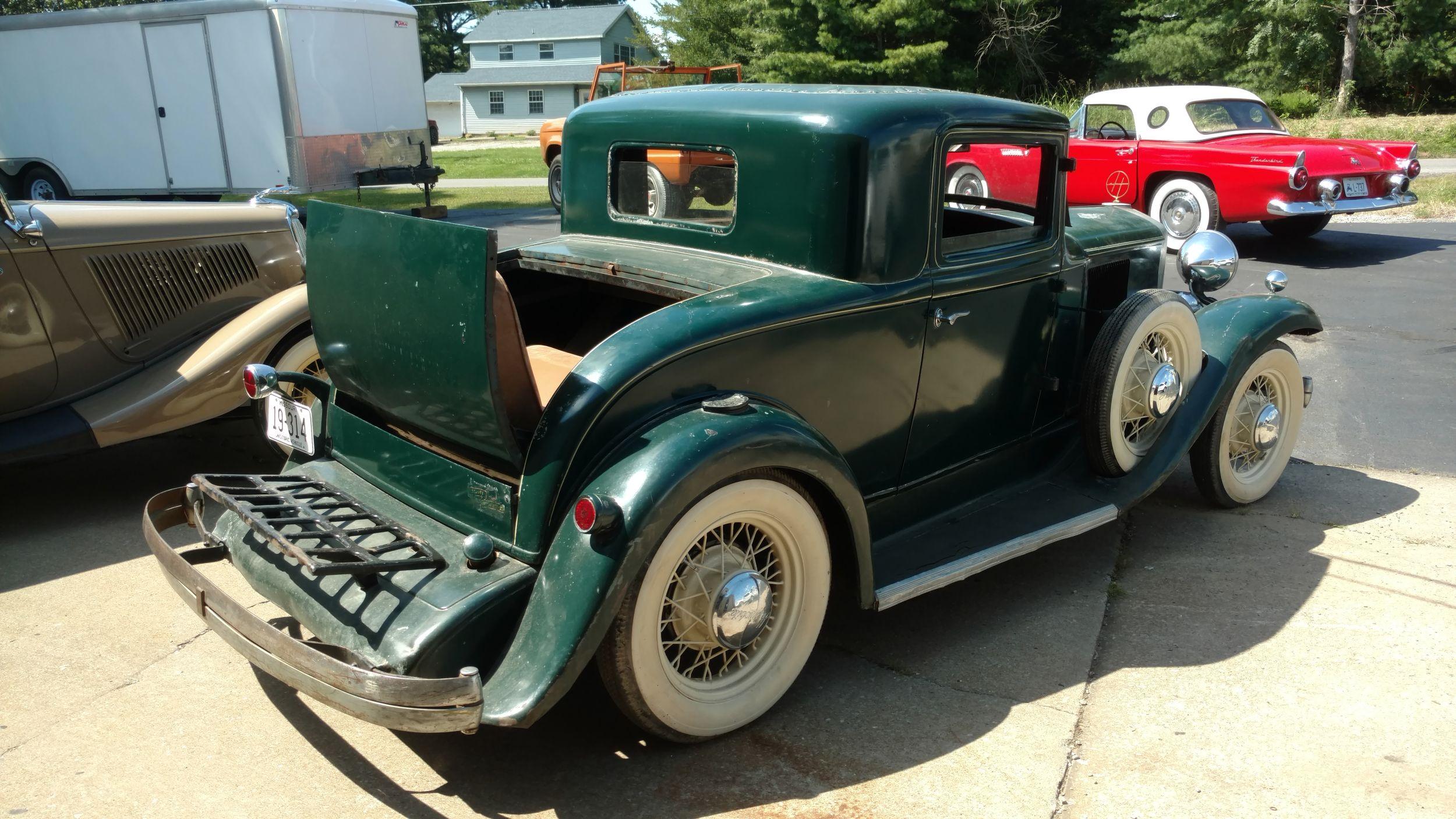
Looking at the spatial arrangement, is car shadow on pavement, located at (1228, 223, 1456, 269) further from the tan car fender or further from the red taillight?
the red taillight

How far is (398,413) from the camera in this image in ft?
9.88

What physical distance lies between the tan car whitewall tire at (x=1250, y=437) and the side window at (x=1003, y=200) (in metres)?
1.14

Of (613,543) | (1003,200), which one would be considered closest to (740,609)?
(613,543)

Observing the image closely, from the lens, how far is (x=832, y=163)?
10.3 ft

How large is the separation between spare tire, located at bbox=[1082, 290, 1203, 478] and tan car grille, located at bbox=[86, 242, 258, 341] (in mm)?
3864

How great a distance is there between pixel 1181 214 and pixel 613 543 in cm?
988

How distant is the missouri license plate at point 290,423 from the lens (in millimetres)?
3379

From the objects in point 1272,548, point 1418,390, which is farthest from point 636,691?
point 1418,390

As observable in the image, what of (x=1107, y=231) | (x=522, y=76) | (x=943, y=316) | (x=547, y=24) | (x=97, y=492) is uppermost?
(x=547, y=24)

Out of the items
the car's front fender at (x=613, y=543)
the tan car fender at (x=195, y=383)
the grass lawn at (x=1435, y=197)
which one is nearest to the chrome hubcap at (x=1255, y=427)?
the car's front fender at (x=613, y=543)

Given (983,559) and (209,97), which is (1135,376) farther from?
(209,97)

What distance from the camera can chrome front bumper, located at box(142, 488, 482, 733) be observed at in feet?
7.54

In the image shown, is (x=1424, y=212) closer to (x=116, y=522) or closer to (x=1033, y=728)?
(x=1033, y=728)

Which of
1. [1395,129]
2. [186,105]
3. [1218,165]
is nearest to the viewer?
[1218,165]
